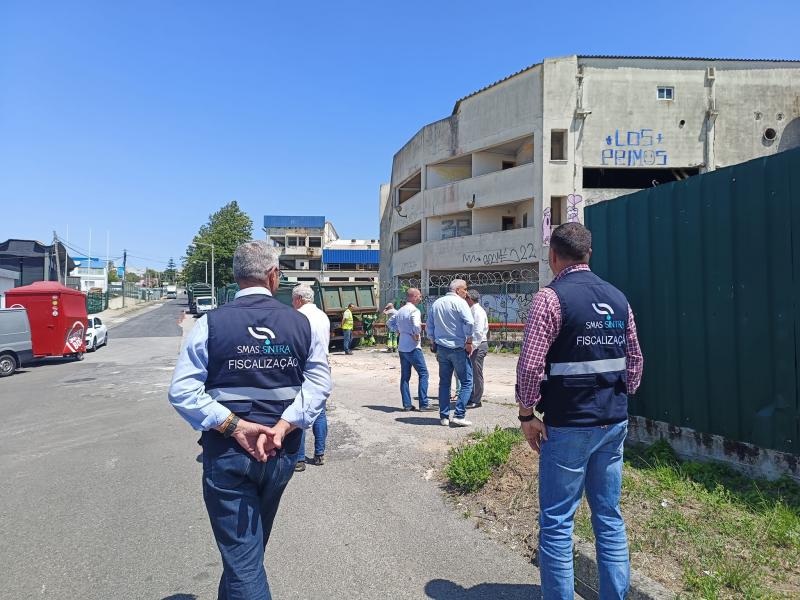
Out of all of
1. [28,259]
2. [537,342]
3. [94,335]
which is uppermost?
[28,259]

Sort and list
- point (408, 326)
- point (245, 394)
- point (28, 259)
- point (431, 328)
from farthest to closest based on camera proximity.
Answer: point (28, 259) < point (408, 326) < point (431, 328) < point (245, 394)

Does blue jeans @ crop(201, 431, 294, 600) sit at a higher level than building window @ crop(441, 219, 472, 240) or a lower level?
Answer: lower

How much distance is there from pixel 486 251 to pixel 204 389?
28209 millimetres

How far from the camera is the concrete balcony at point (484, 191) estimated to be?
1101 inches

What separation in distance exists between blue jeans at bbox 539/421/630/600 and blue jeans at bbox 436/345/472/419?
4475mm

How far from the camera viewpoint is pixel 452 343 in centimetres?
729

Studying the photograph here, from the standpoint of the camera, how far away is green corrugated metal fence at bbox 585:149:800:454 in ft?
14.0

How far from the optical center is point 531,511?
4328 mm

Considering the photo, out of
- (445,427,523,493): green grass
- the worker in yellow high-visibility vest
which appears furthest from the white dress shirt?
the worker in yellow high-visibility vest

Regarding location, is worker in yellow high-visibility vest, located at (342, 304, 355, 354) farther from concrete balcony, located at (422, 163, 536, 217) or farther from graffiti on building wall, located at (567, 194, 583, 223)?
concrete balcony, located at (422, 163, 536, 217)

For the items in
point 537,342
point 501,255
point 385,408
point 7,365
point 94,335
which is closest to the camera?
point 537,342

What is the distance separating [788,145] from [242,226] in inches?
2380

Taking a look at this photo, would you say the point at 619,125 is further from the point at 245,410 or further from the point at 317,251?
the point at 317,251

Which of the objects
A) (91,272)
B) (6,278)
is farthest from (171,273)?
(6,278)
